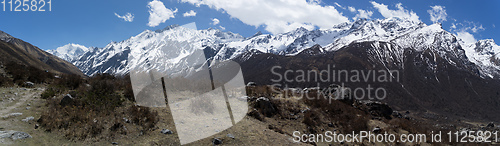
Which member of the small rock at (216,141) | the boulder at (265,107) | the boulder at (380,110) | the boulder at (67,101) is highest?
the boulder at (67,101)

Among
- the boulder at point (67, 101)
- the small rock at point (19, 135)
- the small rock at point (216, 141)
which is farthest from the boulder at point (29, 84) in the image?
the small rock at point (216, 141)

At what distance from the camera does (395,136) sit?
15.2 m

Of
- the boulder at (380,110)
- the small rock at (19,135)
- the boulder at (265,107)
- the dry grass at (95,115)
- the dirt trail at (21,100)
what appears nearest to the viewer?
the small rock at (19,135)

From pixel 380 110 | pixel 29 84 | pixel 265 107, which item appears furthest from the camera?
pixel 380 110

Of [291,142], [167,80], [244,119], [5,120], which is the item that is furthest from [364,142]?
[5,120]

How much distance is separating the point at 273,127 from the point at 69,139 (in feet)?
27.4

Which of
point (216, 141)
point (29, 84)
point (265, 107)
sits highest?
point (29, 84)

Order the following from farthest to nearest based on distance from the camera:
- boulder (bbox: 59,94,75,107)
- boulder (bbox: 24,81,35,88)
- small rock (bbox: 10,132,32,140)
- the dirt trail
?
1. boulder (bbox: 24,81,35,88)
2. boulder (bbox: 59,94,75,107)
3. the dirt trail
4. small rock (bbox: 10,132,32,140)

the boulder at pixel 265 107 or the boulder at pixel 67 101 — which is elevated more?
the boulder at pixel 67 101

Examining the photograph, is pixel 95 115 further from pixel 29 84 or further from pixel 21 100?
pixel 29 84

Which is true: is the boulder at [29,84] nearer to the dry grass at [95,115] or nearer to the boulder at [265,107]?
the dry grass at [95,115]

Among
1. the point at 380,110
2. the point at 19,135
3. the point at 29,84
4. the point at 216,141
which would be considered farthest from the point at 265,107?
the point at 29,84

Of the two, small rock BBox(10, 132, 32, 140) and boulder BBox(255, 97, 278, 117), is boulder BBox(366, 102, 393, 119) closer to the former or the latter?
boulder BBox(255, 97, 278, 117)

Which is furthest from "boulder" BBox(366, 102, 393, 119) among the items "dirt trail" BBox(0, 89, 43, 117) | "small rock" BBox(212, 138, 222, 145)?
"dirt trail" BBox(0, 89, 43, 117)
